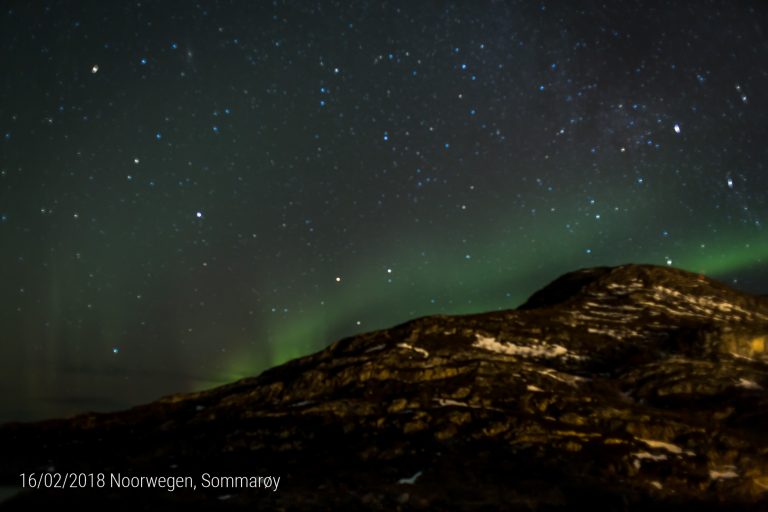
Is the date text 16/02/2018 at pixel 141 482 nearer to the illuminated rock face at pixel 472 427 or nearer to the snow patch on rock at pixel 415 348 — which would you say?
the illuminated rock face at pixel 472 427

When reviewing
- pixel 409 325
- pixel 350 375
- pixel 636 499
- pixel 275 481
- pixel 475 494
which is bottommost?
pixel 636 499

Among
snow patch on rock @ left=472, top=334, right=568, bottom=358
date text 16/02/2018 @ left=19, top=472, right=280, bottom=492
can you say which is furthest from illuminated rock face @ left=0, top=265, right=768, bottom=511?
date text 16/02/2018 @ left=19, top=472, right=280, bottom=492

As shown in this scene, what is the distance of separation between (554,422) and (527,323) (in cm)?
1967

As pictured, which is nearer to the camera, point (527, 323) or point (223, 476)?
point (223, 476)

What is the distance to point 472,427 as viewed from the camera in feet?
78.4

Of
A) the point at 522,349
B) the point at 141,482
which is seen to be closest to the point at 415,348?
the point at 522,349

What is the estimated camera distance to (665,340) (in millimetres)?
39062

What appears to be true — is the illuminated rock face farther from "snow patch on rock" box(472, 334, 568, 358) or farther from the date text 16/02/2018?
the date text 16/02/2018

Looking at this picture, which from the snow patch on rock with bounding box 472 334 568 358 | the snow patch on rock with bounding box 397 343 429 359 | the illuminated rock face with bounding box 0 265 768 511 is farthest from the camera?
the snow patch on rock with bounding box 472 334 568 358

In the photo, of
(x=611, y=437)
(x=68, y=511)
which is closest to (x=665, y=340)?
(x=611, y=437)

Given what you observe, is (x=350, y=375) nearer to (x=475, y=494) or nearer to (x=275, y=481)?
(x=275, y=481)

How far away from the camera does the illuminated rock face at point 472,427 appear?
17.8m

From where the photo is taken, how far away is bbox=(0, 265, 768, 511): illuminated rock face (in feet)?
58.2

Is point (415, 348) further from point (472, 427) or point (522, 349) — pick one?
point (472, 427)
